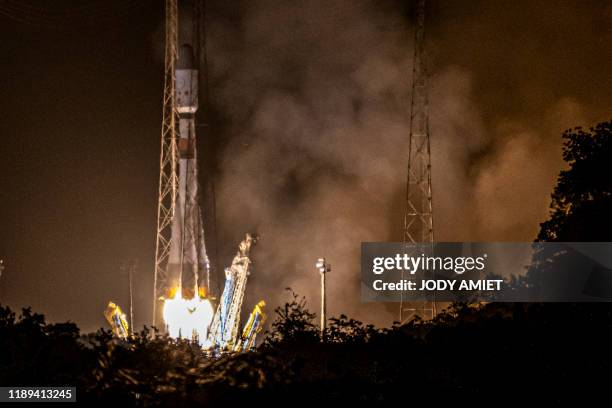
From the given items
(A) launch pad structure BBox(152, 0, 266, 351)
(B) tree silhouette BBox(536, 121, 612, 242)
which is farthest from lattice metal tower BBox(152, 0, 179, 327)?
(B) tree silhouette BBox(536, 121, 612, 242)

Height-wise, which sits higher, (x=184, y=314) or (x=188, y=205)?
(x=188, y=205)

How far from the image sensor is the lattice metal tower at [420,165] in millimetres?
58969

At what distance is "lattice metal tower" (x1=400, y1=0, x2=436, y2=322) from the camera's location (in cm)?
5897

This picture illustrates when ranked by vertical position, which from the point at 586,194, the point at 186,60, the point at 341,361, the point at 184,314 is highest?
the point at 186,60

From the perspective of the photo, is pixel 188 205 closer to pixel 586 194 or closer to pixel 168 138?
pixel 168 138

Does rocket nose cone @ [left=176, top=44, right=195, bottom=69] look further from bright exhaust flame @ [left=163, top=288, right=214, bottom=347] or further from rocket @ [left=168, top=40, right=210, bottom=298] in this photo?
bright exhaust flame @ [left=163, top=288, right=214, bottom=347]

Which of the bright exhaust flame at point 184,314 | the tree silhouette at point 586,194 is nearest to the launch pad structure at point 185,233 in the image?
the bright exhaust flame at point 184,314

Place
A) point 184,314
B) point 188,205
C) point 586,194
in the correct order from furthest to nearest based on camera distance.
→ point 188,205 → point 184,314 → point 586,194

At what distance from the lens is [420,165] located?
247 ft

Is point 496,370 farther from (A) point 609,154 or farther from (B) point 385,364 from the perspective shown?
(A) point 609,154

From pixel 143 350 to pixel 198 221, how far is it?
60.3m

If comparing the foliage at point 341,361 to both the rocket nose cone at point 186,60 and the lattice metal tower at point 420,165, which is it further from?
the rocket nose cone at point 186,60

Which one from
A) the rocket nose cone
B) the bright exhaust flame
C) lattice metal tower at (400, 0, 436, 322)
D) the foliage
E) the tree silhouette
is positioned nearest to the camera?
the foliage

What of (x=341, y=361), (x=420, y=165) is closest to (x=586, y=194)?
(x=341, y=361)
